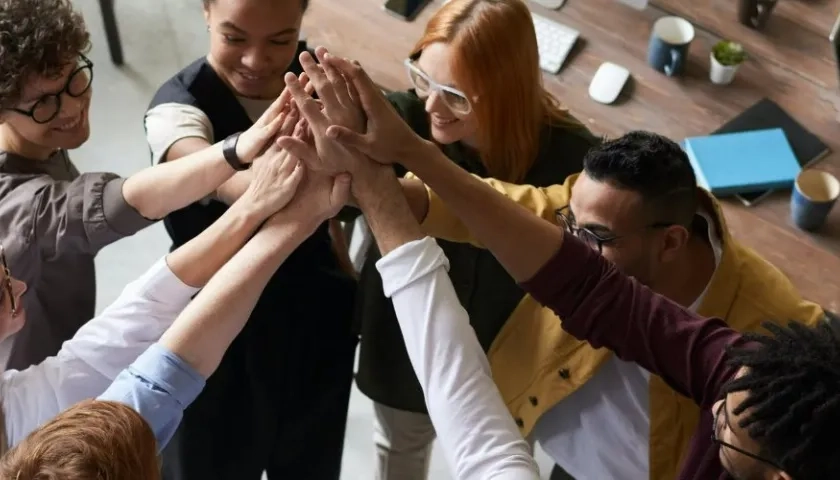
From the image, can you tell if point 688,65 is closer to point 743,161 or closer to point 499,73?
point 743,161

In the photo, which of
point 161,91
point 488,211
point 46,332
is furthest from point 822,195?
point 46,332

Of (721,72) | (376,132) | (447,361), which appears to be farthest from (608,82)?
(447,361)

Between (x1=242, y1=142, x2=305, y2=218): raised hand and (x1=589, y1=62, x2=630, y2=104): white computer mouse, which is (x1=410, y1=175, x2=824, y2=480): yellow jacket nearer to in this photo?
(x1=242, y1=142, x2=305, y2=218): raised hand

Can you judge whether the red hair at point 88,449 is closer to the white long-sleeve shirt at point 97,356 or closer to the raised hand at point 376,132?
the white long-sleeve shirt at point 97,356

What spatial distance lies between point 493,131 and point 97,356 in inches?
30.7

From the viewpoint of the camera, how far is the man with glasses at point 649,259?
1.44 meters

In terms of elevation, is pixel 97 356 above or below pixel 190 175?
below

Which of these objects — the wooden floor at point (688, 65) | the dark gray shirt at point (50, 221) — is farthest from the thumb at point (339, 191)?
the wooden floor at point (688, 65)

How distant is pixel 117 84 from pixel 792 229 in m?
2.33

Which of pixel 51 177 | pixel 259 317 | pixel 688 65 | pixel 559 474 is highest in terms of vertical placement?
pixel 688 65

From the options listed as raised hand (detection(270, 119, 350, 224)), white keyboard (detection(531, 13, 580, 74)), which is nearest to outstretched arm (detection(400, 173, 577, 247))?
raised hand (detection(270, 119, 350, 224))

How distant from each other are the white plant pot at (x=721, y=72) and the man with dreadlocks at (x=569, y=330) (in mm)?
1003

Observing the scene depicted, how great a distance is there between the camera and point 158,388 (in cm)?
120

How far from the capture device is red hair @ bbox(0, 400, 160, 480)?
3.13ft
